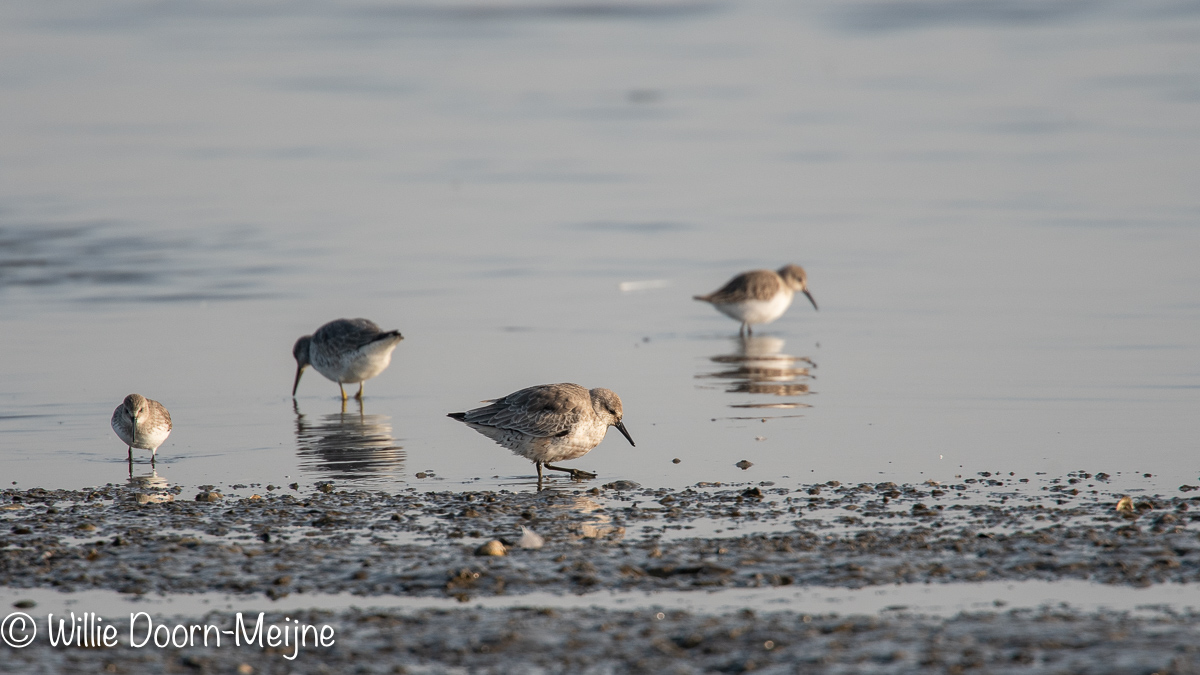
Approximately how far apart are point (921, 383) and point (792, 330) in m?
3.89

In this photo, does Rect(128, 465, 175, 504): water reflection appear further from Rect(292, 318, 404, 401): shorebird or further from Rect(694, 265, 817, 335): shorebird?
Rect(694, 265, 817, 335): shorebird

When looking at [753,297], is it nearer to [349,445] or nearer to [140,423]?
[349,445]

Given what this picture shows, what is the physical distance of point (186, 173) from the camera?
84.8ft

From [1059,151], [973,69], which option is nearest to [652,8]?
[973,69]

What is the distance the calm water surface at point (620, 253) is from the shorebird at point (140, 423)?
8.7 inches

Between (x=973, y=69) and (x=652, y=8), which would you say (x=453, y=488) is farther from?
(x=652, y=8)

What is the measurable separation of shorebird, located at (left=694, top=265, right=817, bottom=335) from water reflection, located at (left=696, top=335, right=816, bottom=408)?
1.07ft

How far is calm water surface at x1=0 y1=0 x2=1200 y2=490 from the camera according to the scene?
10.7 meters

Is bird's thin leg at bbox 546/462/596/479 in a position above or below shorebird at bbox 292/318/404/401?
below

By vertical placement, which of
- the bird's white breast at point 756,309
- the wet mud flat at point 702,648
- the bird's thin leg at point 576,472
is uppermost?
the bird's white breast at point 756,309

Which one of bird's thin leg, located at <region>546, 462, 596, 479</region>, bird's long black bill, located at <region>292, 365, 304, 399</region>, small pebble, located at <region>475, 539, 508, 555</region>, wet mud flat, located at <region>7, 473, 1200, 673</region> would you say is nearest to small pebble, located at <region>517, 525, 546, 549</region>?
wet mud flat, located at <region>7, 473, 1200, 673</region>

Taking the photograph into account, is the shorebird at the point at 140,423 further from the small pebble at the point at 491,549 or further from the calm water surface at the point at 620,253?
the small pebble at the point at 491,549

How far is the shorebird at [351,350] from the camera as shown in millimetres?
12500

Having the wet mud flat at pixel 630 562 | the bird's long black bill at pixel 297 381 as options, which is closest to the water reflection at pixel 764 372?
the wet mud flat at pixel 630 562
